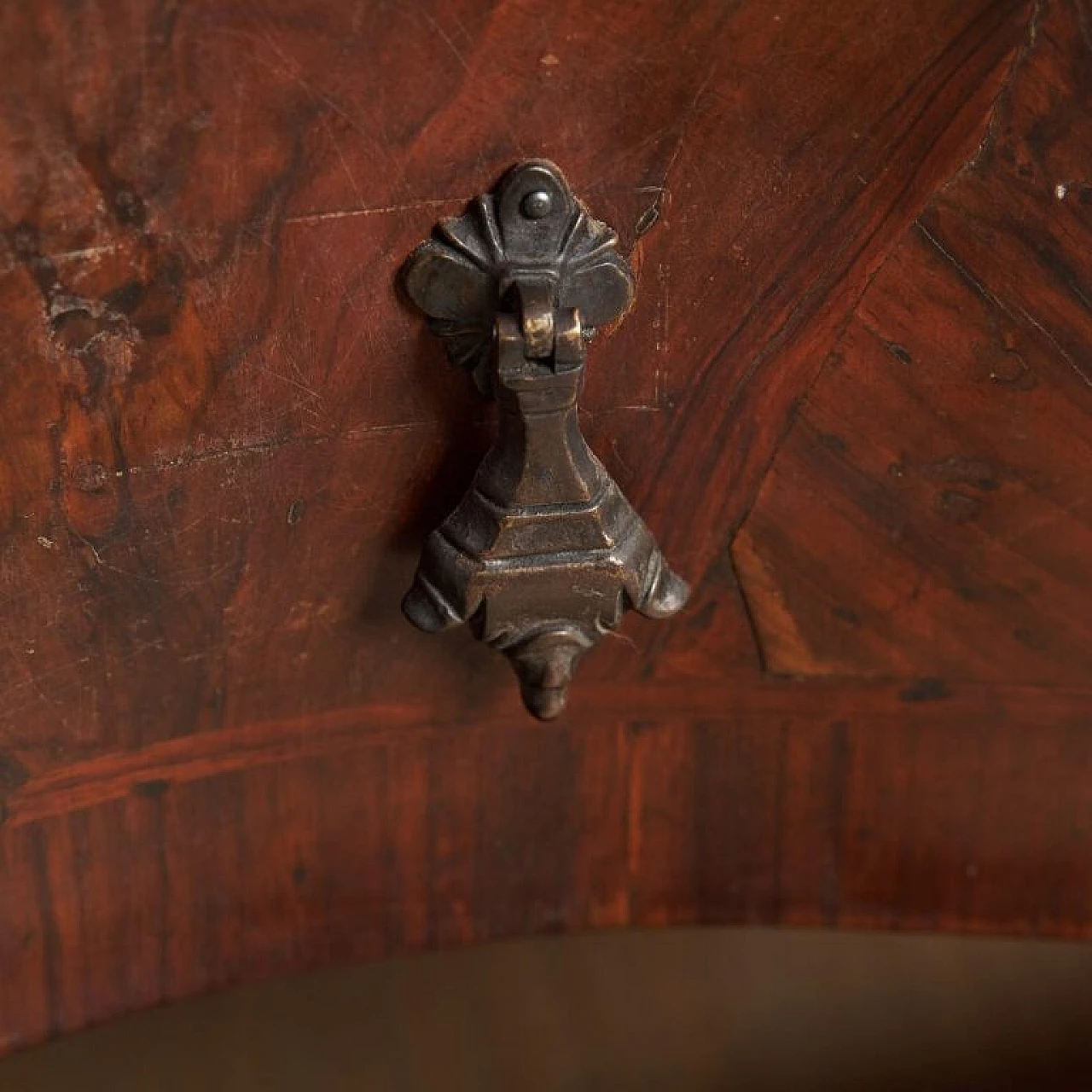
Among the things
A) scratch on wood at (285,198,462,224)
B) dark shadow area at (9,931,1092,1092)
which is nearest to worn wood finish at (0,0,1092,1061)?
scratch on wood at (285,198,462,224)

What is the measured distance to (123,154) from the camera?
51cm

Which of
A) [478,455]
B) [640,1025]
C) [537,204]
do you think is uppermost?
[537,204]

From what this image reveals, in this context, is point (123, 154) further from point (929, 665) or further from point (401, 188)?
point (929, 665)

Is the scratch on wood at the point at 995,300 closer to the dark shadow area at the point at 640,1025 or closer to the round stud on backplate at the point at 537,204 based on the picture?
the round stud on backplate at the point at 537,204

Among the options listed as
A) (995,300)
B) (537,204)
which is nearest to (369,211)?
(537,204)

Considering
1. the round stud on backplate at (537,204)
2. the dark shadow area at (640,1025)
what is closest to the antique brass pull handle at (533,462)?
the round stud on backplate at (537,204)

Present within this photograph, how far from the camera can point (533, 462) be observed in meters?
0.57

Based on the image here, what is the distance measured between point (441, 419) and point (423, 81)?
0.13 m

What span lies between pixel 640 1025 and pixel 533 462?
47 centimetres

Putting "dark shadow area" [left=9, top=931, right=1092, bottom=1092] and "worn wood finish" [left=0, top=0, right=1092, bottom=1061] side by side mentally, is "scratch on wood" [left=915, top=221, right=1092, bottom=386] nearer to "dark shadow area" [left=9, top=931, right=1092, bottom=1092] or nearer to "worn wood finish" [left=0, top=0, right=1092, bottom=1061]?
"worn wood finish" [left=0, top=0, right=1092, bottom=1061]

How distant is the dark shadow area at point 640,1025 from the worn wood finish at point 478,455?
6.2 inches

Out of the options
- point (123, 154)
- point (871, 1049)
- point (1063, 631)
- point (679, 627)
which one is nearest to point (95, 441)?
point (123, 154)

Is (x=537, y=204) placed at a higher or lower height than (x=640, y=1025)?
higher

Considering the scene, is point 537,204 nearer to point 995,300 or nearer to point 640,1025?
point 995,300
